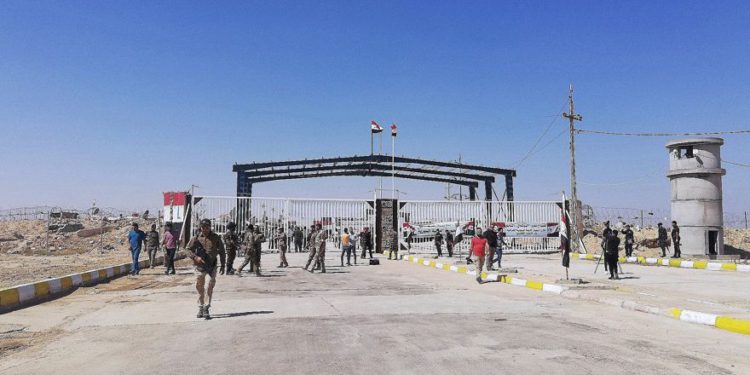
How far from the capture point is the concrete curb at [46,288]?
1065 centimetres

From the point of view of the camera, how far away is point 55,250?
2975cm

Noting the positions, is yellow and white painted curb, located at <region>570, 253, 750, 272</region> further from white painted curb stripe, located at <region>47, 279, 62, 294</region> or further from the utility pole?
white painted curb stripe, located at <region>47, 279, 62, 294</region>

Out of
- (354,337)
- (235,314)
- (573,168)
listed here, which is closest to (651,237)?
(573,168)

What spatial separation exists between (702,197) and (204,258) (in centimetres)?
2346

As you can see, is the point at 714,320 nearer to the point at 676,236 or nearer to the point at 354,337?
the point at 354,337

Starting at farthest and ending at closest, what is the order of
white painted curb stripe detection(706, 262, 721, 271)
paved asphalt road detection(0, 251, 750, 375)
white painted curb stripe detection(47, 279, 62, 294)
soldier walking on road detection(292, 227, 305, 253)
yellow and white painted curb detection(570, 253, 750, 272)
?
1. soldier walking on road detection(292, 227, 305, 253)
2. white painted curb stripe detection(706, 262, 721, 271)
3. yellow and white painted curb detection(570, 253, 750, 272)
4. white painted curb stripe detection(47, 279, 62, 294)
5. paved asphalt road detection(0, 251, 750, 375)

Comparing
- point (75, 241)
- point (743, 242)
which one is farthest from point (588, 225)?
point (75, 241)

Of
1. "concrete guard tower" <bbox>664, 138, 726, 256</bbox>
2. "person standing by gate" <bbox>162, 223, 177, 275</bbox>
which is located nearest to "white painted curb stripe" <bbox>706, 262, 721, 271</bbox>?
"concrete guard tower" <bbox>664, 138, 726, 256</bbox>

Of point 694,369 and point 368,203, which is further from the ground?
point 368,203

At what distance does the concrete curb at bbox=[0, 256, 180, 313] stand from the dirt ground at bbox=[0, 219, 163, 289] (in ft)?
3.80

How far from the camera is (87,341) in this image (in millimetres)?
7230

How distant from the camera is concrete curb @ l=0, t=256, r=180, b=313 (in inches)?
419

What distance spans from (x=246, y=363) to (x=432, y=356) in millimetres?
2016

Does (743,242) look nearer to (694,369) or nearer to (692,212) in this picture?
(692,212)
